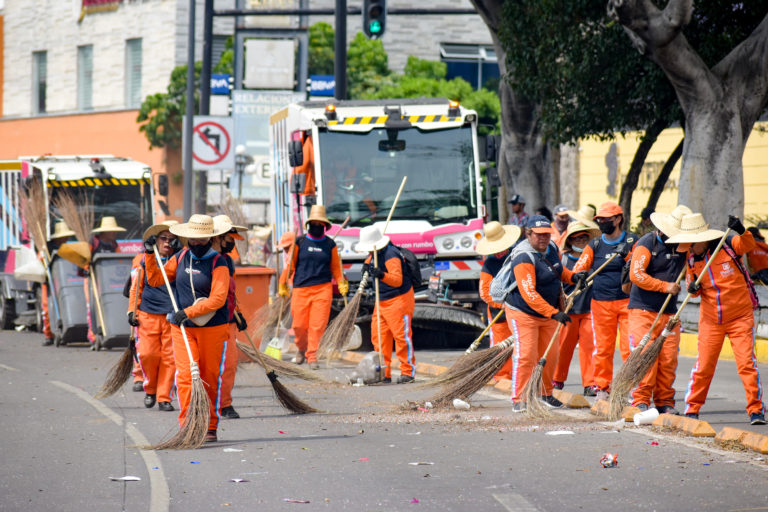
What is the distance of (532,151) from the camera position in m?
23.8

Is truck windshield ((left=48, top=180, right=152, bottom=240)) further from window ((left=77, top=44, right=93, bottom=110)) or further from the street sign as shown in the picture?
window ((left=77, top=44, right=93, bottom=110))

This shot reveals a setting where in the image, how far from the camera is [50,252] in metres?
20.8

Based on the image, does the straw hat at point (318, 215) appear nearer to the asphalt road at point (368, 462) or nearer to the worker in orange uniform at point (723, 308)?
the asphalt road at point (368, 462)

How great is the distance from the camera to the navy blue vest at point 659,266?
10.5 m

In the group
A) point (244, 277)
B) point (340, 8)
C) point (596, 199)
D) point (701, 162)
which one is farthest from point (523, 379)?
point (596, 199)

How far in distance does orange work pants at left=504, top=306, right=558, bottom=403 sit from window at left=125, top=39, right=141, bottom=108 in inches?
1516

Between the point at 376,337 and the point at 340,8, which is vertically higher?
the point at 340,8

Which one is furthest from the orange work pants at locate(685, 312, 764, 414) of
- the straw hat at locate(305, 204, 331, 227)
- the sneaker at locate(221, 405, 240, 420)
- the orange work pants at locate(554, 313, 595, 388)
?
the straw hat at locate(305, 204, 331, 227)

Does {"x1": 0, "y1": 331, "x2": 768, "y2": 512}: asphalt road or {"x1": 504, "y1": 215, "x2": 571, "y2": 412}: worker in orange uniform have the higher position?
{"x1": 504, "y1": 215, "x2": 571, "y2": 412}: worker in orange uniform

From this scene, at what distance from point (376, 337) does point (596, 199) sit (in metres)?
20.0

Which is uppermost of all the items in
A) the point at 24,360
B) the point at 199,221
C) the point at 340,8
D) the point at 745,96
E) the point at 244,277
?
the point at 340,8

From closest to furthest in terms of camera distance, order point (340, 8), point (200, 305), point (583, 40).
Result: point (200, 305) < point (583, 40) < point (340, 8)

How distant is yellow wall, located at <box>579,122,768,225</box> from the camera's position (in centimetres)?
2750

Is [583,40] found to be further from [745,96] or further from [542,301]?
[542,301]
